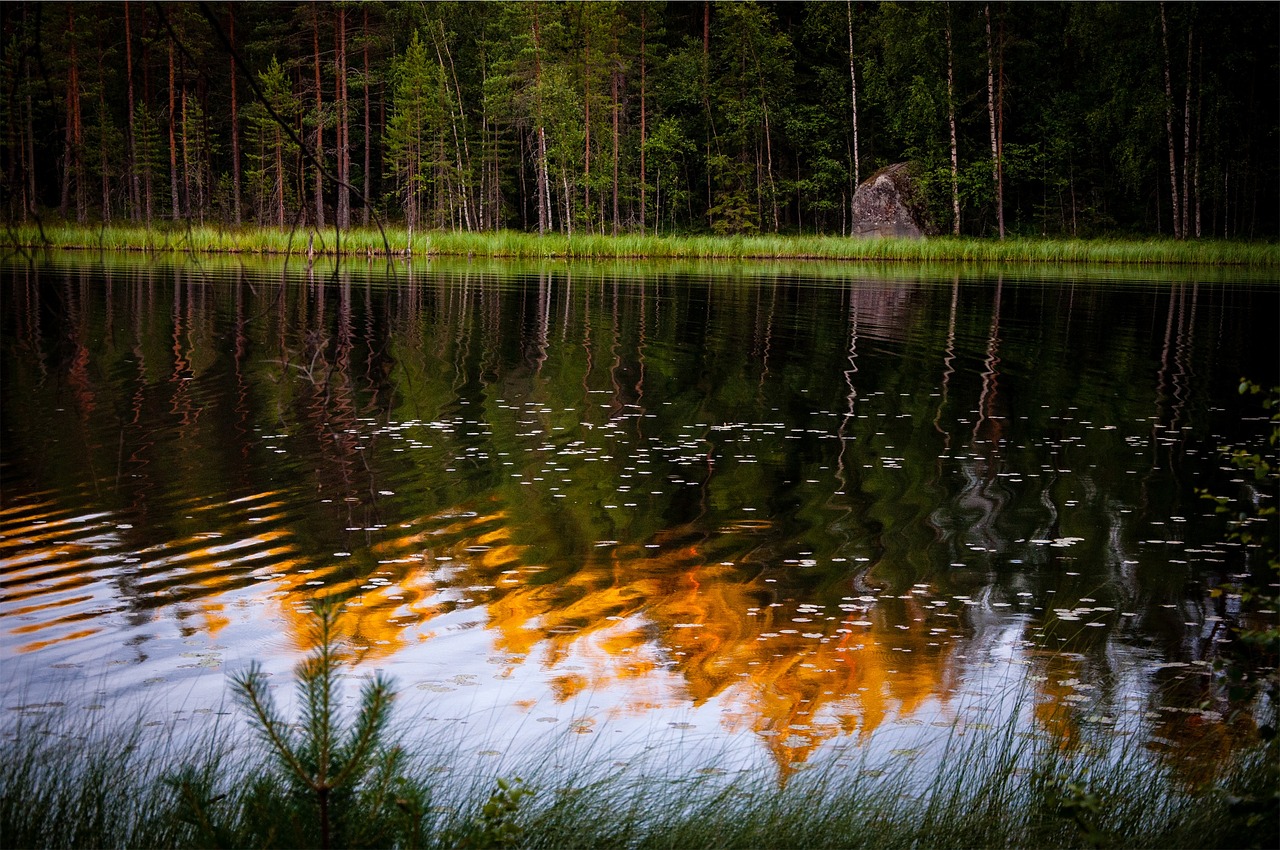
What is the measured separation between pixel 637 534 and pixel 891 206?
48642 mm

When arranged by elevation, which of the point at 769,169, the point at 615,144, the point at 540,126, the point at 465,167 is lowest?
the point at 769,169

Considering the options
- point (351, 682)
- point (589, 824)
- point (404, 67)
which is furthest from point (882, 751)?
point (404, 67)

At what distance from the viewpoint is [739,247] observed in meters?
53.3

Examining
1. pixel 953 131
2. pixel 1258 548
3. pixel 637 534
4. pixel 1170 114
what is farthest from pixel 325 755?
pixel 953 131

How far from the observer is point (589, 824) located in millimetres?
4203

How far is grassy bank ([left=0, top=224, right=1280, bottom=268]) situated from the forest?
8.56ft

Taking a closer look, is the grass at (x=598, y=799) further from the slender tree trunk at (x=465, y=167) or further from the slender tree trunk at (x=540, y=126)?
the slender tree trunk at (x=465, y=167)

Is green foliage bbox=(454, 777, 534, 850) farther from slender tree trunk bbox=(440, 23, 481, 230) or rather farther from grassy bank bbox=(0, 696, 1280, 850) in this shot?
slender tree trunk bbox=(440, 23, 481, 230)

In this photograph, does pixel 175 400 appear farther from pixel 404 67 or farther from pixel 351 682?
pixel 404 67

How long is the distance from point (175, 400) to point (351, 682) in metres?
9.44

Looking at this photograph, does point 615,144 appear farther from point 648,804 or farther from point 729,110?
point 648,804

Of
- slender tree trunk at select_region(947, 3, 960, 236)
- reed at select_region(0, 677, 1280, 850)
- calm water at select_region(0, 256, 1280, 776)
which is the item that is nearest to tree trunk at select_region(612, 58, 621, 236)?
slender tree trunk at select_region(947, 3, 960, 236)

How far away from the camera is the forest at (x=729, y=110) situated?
52.5 metres

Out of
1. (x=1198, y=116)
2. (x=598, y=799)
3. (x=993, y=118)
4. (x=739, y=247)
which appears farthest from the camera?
(x=993, y=118)
